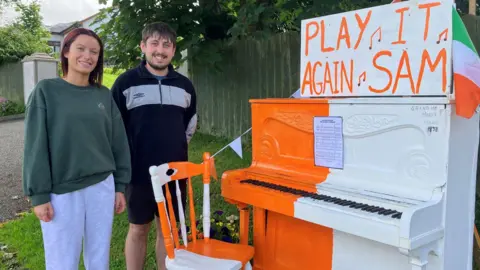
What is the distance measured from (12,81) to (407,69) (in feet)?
52.2

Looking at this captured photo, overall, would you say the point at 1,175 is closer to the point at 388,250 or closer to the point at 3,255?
the point at 3,255

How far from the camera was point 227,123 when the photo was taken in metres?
7.45

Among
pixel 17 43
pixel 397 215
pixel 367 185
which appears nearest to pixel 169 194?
pixel 367 185

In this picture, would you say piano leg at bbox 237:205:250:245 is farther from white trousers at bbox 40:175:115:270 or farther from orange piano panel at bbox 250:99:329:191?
white trousers at bbox 40:175:115:270

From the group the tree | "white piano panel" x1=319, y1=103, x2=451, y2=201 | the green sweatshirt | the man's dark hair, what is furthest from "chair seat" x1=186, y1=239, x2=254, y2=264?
the tree

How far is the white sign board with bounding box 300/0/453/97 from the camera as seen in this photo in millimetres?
2035

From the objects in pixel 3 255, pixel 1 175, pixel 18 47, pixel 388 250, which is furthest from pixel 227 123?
pixel 18 47

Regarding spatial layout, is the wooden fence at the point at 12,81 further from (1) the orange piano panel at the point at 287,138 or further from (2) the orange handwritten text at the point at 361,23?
(2) the orange handwritten text at the point at 361,23

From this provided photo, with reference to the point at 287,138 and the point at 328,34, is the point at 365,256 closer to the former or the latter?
the point at 287,138

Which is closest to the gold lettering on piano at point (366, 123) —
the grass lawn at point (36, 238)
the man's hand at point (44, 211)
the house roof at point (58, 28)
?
the man's hand at point (44, 211)

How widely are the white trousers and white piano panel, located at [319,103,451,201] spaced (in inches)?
50.2

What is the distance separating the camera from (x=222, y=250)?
2.49 m

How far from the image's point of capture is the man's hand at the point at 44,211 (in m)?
1.93

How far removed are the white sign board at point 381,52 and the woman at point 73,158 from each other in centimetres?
134
